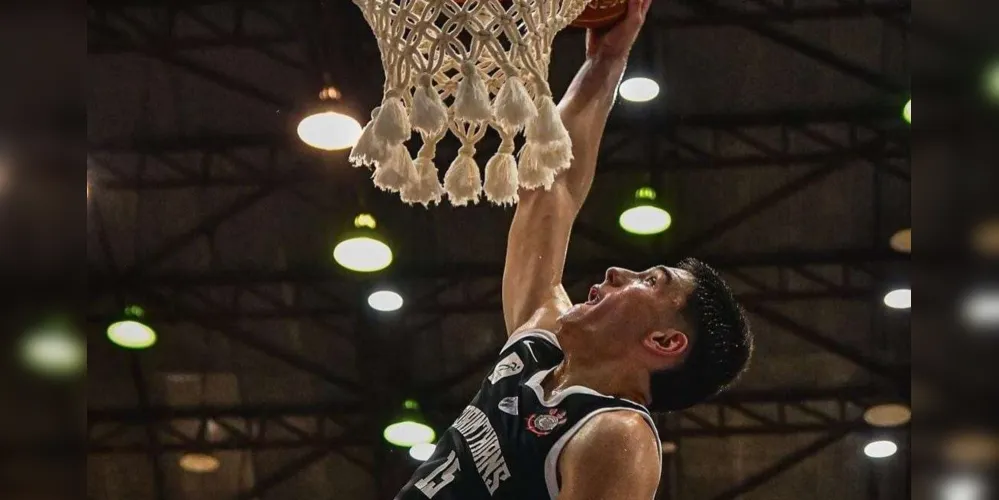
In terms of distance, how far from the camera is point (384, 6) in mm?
2322

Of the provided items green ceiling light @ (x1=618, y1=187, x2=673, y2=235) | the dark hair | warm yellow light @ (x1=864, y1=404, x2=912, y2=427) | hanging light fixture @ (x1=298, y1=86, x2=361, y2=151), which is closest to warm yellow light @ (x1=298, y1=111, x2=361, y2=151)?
hanging light fixture @ (x1=298, y1=86, x2=361, y2=151)

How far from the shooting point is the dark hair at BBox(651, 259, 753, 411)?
229 cm

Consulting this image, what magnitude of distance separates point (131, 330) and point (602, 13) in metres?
6.40

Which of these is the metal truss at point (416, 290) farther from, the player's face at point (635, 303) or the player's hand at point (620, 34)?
the player's face at point (635, 303)

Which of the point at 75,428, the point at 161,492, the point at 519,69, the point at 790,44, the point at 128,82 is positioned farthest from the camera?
the point at 161,492

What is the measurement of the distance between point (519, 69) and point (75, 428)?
5.48 ft

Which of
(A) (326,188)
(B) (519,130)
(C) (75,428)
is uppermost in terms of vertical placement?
(A) (326,188)

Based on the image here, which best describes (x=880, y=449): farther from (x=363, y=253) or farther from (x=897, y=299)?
(x=363, y=253)

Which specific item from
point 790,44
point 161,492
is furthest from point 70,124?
point 161,492

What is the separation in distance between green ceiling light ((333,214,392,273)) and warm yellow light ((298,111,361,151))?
3.72 feet

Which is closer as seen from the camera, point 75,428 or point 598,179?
point 75,428

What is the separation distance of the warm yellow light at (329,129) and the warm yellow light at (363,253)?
116 cm

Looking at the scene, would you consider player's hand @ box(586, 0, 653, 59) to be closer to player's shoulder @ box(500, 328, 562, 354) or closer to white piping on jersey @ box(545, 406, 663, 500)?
player's shoulder @ box(500, 328, 562, 354)

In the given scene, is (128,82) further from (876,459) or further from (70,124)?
(70,124)
